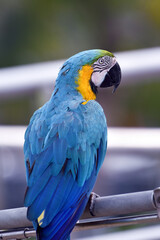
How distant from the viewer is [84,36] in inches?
231

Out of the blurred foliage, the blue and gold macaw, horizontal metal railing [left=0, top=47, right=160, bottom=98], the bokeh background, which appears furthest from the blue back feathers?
the blurred foliage

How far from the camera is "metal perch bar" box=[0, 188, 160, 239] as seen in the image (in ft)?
2.89

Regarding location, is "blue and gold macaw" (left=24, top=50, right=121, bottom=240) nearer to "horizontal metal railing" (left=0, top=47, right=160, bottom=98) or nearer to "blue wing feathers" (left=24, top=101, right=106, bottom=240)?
"blue wing feathers" (left=24, top=101, right=106, bottom=240)

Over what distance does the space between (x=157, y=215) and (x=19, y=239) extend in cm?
33

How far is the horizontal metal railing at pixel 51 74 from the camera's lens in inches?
75.1

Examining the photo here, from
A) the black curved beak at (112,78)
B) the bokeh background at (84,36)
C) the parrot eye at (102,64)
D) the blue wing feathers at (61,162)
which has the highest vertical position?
the parrot eye at (102,64)

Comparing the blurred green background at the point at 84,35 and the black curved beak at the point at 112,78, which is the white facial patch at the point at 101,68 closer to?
the black curved beak at the point at 112,78

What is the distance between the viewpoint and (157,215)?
90 cm

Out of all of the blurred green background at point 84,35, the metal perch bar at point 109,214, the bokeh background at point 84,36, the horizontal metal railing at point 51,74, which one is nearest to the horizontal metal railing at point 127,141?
the horizontal metal railing at point 51,74

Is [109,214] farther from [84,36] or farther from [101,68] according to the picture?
[84,36]

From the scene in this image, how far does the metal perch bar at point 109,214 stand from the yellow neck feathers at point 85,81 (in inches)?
18.5

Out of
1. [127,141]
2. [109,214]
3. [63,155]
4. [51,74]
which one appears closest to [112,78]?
[127,141]

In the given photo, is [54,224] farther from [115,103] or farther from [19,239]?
[115,103]

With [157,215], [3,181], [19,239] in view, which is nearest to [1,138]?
[3,181]
